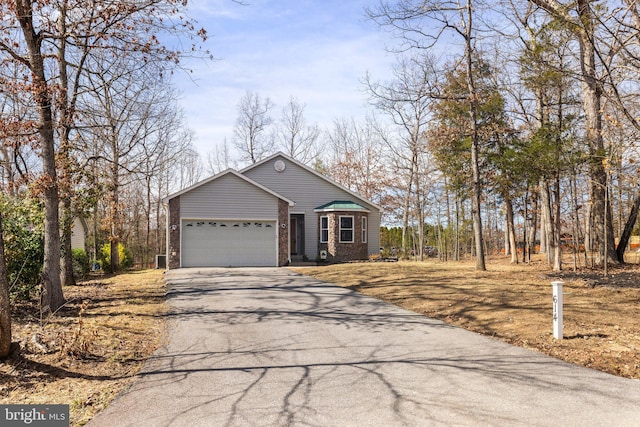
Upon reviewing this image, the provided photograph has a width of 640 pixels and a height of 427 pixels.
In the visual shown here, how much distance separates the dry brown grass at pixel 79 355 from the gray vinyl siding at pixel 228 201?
10.8 meters

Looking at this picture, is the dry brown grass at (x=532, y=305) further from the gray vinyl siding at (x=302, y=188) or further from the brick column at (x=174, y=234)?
the gray vinyl siding at (x=302, y=188)

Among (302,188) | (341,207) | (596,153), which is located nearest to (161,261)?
(302,188)

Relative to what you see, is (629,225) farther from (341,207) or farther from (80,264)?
(80,264)

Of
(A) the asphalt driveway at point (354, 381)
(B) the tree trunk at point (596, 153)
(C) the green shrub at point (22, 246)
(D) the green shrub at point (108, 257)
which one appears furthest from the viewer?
(D) the green shrub at point (108, 257)

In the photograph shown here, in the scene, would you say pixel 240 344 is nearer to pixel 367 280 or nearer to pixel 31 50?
pixel 31 50

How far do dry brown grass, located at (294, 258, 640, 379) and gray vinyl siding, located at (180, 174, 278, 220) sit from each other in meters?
6.13

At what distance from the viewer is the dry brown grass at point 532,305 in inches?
280

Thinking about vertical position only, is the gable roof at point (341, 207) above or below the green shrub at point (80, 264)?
above

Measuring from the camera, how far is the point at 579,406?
4.80m

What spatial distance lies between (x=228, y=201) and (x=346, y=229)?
21.2 feet

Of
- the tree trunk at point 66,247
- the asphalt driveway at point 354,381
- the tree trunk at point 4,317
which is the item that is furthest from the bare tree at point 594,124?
the tree trunk at point 66,247

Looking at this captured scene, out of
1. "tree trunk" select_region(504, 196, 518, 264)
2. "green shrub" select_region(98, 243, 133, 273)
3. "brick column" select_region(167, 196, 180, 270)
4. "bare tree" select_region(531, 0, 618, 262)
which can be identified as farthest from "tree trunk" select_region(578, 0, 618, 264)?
"green shrub" select_region(98, 243, 133, 273)

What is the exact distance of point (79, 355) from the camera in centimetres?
670

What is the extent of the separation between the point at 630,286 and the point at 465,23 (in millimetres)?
9739
